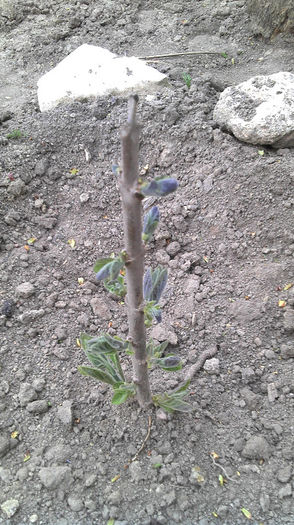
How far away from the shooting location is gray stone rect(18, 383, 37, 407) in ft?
6.89

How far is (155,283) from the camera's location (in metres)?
1.69

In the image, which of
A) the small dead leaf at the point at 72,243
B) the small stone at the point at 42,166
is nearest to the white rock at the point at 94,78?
the small stone at the point at 42,166

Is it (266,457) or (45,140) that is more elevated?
(45,140)

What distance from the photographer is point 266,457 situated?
6.22 feet

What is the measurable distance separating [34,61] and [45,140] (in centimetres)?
160

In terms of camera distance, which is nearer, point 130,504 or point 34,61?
point 130,504

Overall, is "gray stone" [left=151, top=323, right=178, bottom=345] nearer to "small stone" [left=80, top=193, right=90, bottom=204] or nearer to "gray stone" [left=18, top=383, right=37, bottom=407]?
"gray stone" [left=18, top=383, right=37, bottom=407]

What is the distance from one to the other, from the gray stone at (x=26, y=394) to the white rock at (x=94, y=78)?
2.41m

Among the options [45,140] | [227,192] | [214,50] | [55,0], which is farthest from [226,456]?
[55,0]

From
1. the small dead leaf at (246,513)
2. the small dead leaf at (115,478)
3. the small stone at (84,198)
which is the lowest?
the small dead leaf at (246,513)

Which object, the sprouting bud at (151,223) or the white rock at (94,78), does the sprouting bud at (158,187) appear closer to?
the sprouting bud at (151,223)

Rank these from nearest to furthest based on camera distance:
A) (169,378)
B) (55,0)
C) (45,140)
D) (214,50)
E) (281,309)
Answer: (169,378) < (281,309) < (45,140) < (214,50) < (55,0)

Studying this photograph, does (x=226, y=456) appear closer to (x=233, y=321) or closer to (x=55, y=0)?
(x=233, y=321)

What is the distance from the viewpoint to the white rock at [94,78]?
3.69m
